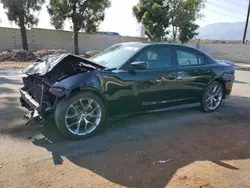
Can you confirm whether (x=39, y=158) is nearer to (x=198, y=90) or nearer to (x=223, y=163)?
(x=223, y=163)

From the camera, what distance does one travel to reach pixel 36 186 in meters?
2.90

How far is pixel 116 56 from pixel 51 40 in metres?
19.4

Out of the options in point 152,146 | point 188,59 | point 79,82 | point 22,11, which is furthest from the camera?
point 22,11

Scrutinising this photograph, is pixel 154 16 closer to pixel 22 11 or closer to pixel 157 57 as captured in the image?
pixel 22 11

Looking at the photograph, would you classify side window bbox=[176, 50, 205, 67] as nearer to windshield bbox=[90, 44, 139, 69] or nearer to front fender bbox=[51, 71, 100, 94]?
windshield bbox=[90, 44, 139, 69]

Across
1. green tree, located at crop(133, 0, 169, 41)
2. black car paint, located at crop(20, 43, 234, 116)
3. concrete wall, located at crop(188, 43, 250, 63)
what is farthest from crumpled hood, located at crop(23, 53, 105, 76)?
concrete wall, located at crop(188, 43, 250, 63)

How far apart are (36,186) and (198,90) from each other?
4056 millimetres

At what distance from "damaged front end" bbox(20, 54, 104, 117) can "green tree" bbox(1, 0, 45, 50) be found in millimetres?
15871

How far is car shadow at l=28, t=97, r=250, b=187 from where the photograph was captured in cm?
333

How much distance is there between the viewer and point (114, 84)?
4.38 m

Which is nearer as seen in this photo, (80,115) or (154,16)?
(80,115)

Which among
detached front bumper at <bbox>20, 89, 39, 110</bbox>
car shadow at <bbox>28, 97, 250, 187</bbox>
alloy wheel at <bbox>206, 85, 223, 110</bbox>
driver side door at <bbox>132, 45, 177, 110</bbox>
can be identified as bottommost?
car shadow at <bbox>28, 97, 250, 187</bbox>

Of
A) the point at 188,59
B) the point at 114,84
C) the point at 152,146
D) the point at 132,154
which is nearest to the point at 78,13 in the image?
the point at 188,59

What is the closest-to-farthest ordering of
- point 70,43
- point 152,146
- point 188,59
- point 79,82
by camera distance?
point 79,82 < point 152,146 < point 188,59 < point 70,43
